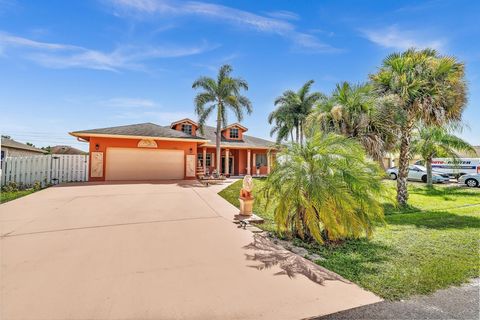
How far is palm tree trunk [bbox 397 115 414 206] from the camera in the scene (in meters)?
10.5

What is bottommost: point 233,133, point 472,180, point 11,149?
point 472,180

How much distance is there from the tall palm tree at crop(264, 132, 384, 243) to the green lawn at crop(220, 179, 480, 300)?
1.42 ft

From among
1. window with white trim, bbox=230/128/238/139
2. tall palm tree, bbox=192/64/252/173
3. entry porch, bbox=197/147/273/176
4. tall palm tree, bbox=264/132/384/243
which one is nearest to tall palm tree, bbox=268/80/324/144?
entry porch, bbox=197/147/273/176

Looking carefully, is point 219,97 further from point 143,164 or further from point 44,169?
point 44,169

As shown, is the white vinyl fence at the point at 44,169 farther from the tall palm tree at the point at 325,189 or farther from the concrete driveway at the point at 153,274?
the tall palm tree at the point at 325,189

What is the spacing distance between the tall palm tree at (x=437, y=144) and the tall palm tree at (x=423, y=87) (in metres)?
6.84

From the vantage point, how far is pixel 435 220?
780 centimetres

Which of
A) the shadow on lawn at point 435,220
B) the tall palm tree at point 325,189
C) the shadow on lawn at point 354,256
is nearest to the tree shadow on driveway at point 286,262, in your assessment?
the shadow on lawn at point 354,256

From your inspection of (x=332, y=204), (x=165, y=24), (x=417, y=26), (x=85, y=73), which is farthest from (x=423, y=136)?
(x=85, y=73)

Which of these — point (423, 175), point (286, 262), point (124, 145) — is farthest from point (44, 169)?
point (423, 175)

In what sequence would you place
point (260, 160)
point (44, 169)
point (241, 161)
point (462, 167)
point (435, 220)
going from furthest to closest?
1. point (260, 160)
2. point (241, 161)
3. point (462, 167)
4. point (44, 169)
5. point (435, 220)

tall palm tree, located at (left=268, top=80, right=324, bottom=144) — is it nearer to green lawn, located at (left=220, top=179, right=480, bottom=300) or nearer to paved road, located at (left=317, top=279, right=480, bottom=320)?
green lawn, located at (left=220, top=179, right=480, bottom=300)

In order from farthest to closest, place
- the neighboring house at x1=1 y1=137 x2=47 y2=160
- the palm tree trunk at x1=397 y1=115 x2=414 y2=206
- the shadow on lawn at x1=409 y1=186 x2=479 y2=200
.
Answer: the neighboring house at x1=1 y1=137 x2=47 y2=160 < the shadow on lawn at x1=409 y1=186 x2=479 y2=200 < the palm tree trunk at x1=397 y1=115 x2=414 y2=206

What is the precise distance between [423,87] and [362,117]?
9.78ft
